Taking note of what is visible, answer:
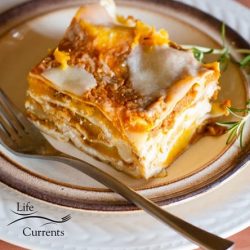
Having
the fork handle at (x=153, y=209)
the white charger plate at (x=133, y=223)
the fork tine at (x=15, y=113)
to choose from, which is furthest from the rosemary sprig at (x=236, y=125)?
the fork tine at (x=15, y=113)

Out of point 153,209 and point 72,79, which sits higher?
point 72,79

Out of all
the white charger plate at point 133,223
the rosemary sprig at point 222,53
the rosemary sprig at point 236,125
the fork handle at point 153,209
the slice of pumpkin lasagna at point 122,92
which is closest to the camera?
the fork handle at point 153,209

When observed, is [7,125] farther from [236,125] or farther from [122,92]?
[236,125]

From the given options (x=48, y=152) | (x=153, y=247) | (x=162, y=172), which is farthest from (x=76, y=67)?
(x=153, y=247)

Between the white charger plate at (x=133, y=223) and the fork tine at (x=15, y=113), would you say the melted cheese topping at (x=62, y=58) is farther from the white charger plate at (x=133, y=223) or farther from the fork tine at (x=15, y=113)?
the white charger plate at (x=133, y=223)

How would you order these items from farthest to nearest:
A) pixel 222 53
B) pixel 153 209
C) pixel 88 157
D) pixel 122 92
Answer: pixel 222 53 → pixel 88 157 → pixel 122 92 → pixel 153 209

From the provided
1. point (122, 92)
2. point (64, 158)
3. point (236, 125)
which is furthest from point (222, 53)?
point (64, 158)
